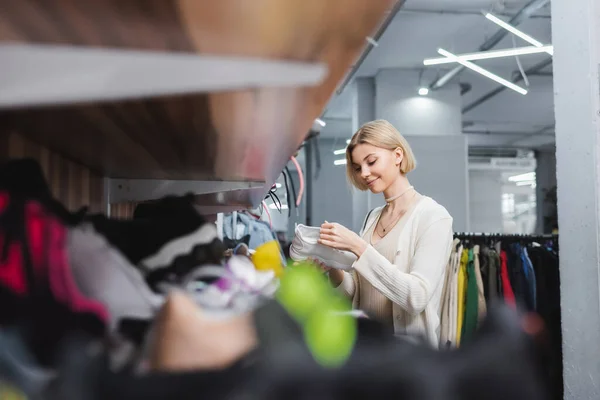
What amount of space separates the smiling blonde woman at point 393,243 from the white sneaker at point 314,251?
26 mm

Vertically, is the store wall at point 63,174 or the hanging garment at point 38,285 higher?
the store wall at point 63,174

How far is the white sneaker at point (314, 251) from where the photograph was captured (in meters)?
1.28

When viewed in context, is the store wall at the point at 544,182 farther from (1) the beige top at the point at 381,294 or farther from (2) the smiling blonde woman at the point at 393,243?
(1) the beige top at the point at 381,294

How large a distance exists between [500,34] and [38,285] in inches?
188

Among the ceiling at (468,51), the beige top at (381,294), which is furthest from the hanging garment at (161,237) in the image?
the ceiling at (468,51)

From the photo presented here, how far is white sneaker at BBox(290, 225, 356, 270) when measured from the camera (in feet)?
4.21

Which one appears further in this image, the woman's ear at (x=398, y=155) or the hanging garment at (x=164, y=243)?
the woman's ear at (x=398, y=155)

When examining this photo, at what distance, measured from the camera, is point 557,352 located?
275 centimetres

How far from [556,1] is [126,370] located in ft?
6.46

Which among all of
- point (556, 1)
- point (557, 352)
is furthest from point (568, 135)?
point (557, 352)

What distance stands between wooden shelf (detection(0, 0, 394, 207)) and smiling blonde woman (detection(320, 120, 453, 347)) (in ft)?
2.30

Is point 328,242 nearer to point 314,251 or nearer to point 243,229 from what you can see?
point 314,251

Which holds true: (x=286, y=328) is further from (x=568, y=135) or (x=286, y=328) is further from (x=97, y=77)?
(x=568, y=135)

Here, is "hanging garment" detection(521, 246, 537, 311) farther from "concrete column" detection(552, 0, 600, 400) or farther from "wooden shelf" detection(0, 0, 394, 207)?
"wooden shelf" detection(0, 0, 394, 207)
